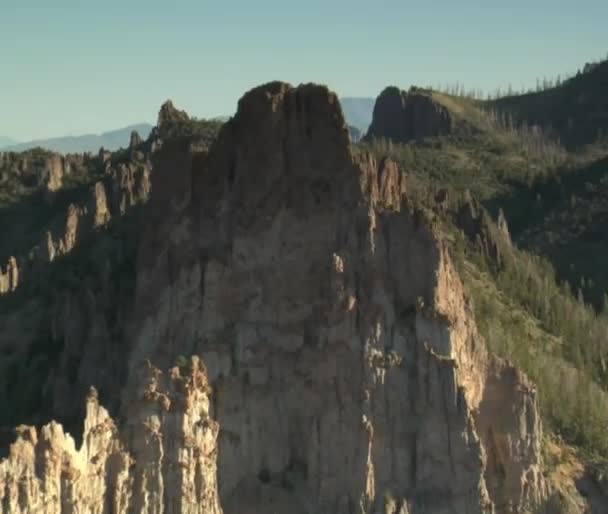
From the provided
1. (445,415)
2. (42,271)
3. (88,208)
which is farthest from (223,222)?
(88,208)

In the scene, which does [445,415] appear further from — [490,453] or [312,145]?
[312,145]

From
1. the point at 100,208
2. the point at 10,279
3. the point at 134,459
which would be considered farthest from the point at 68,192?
the point at 134,459

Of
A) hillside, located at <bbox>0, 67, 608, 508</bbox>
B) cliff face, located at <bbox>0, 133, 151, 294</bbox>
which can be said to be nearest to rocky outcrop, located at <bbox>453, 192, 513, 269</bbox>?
cliff face, located at <bbox>0, 133, 151, 294</bbox>

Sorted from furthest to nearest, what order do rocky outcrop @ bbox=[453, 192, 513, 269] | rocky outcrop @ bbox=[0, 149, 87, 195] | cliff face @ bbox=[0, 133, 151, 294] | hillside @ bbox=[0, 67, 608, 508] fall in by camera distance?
rocky outcrop @ bbox=[0, 149, 87, 195], rocky outcrop @ bbox=[453, 192, 513, 269], cliff face @ bbox=[0, 133, 151, 294], hillside @ bbox=[0, 67, 608, 508]

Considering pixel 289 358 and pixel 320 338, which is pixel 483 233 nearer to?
pixel 320 338

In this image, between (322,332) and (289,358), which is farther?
(289,358)

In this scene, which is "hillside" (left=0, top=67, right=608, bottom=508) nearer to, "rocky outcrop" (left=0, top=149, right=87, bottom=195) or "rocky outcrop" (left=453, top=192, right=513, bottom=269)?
"rocky outcrop" (left=453, top=192, right=513, bottom=269)

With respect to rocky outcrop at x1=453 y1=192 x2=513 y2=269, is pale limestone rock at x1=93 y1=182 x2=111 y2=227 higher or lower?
higher
